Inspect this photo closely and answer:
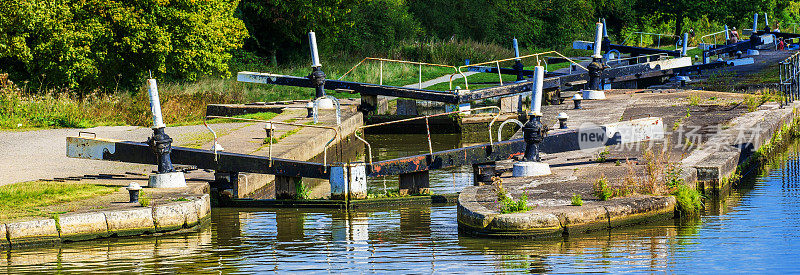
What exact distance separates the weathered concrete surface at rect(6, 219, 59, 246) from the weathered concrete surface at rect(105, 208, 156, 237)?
0.59 meters

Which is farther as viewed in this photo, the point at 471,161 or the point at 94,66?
the point at 94,66

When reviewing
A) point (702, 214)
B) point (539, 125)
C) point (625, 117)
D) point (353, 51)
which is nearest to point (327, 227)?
point (539, 125)

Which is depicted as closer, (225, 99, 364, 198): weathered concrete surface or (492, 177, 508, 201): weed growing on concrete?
(492, 177, 508, 201): weed growing on concrete

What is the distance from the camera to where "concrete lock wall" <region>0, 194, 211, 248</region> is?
34.7 feet

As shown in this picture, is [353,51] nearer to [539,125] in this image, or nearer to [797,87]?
[797,87]

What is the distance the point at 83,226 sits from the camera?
10906 mm

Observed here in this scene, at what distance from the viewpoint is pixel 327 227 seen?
12.1m

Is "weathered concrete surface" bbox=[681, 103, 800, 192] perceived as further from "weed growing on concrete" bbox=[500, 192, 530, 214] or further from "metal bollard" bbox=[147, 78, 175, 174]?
A: "metal bollard" bbox=[147, 78, 175, 174]

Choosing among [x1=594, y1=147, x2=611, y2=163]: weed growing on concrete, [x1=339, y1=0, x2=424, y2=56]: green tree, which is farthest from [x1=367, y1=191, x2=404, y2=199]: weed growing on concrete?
[x1=339, y1=0, x2=424, y2=56]: green tree

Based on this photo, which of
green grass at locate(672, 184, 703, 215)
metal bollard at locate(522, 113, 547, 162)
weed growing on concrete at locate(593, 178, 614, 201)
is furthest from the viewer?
metal bollard at locate(522, 113, 547, 162)

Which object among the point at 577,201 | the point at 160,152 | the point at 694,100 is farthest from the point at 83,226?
the point at 694,100

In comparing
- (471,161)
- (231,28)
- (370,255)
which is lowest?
(370,255)

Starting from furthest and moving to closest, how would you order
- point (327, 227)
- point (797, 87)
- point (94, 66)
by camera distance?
1. point (94, 66)
2. point (797, 87)
3. point (327, 227)

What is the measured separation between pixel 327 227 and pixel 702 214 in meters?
4.30
